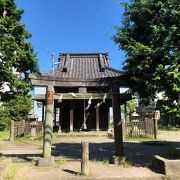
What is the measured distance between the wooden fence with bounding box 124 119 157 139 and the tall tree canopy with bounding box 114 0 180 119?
12503 millimetres

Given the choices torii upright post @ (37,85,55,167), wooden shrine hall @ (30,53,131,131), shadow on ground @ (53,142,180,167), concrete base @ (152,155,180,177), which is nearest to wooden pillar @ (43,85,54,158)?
torii upright post @ (37,85,55,167)

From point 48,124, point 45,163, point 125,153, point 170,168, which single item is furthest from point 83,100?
point 170,168

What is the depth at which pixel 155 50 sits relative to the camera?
9531mm

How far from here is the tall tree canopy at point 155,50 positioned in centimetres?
938

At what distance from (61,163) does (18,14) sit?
18.9 feet

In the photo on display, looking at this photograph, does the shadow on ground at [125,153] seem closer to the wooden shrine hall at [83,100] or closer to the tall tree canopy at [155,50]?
the tall tree canopy at [155,50]

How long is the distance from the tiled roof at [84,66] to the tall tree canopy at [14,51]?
48.0ft

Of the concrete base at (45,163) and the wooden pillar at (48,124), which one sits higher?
the wooden pillar at (48,124)

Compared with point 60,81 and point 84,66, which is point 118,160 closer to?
point 60,81

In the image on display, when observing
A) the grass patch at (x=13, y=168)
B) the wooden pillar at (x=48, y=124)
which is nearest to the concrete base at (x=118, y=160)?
the wooden pillar at (x=48, y=124)

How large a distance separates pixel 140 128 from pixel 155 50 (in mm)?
14008

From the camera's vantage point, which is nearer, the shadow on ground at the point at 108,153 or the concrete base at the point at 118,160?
the concrete base at the point at 118,160

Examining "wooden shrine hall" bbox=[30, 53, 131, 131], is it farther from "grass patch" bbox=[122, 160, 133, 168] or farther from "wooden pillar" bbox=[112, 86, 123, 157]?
"grass patch" bbox=[122, 160, 133, 168]

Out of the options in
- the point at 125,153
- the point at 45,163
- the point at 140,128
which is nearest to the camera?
the point at 45,163
